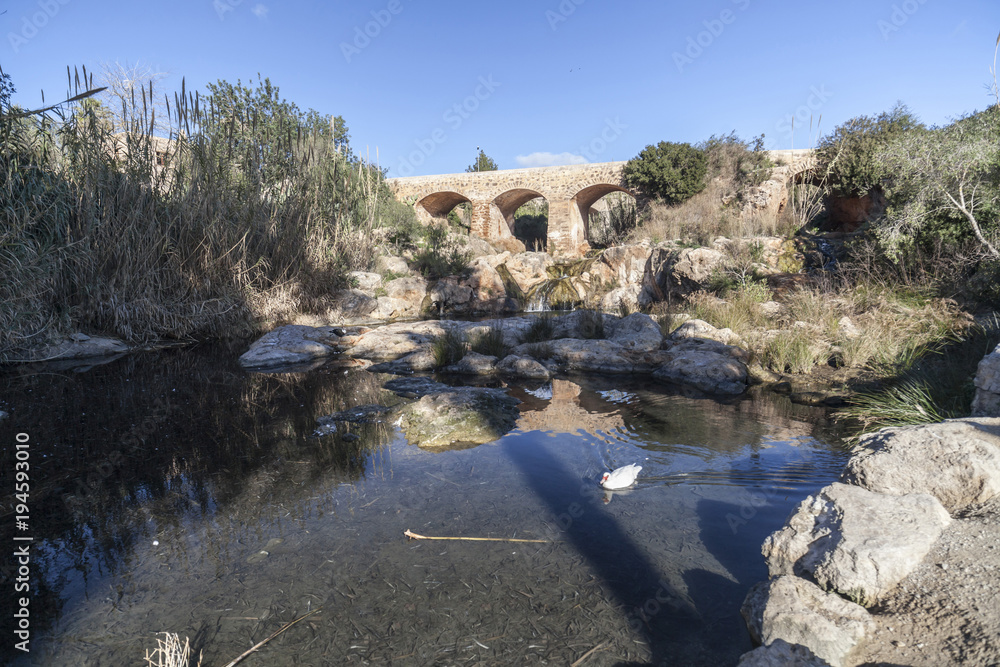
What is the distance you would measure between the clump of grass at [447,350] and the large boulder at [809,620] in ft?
18.0

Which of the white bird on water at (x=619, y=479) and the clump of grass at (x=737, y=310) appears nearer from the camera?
the white bird on water at (x=619, y=479)

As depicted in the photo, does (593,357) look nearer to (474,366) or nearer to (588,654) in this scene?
(474,366)

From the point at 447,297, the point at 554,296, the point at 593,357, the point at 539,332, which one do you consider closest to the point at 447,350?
the point at 539,332

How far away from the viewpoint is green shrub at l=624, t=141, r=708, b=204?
18188 mm

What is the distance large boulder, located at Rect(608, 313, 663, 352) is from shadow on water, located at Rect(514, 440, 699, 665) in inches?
166

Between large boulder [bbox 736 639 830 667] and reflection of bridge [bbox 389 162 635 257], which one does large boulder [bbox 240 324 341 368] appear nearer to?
large boulder [bbox 736 639 830 667]

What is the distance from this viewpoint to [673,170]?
18.2 m

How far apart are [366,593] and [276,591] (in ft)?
1.25

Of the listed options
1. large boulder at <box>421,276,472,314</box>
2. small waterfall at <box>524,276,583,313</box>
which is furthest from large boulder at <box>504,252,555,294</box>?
large boulder at <box>421,276,472,314</box>

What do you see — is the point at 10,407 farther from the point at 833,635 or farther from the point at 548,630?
the point at 833,635

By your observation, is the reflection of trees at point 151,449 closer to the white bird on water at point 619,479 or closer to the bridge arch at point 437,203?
the white bird on water at point 619,479

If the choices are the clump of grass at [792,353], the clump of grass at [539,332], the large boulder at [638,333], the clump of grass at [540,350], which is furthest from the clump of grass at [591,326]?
the clump of grass at [792,353]

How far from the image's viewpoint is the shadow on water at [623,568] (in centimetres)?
195

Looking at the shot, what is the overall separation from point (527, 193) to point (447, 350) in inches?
691
